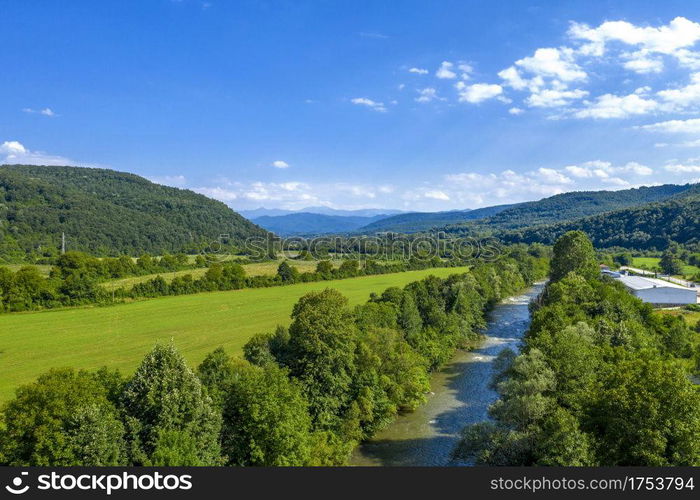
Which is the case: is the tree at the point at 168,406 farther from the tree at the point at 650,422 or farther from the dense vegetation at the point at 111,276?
the dense vegetation at the point at 111,276

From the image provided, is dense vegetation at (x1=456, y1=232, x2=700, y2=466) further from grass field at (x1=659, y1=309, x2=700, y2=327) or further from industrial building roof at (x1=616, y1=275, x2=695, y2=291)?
industrial building roof at (x1=616, y1=275, x2=695, y2=291)

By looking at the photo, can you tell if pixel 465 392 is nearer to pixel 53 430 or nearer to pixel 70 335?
pixel 53 430

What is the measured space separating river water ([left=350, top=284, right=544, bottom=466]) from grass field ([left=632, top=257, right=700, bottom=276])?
9262 cm

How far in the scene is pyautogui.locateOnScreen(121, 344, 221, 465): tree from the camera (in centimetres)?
1994

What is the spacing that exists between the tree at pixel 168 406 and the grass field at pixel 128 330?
19647 mm

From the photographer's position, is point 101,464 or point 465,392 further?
point 465,392

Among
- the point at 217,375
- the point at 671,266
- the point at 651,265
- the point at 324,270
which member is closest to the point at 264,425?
the point at 217,375

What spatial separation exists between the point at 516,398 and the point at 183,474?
1867 centimetres

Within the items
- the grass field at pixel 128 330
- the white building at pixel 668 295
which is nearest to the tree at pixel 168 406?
the grass field at pixel 128 330

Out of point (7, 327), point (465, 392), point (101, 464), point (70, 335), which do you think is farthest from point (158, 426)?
point (7, 327)

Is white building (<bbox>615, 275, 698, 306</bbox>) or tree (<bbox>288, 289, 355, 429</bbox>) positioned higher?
tree (<bbox>288, 289, 355, 429</bbox>)

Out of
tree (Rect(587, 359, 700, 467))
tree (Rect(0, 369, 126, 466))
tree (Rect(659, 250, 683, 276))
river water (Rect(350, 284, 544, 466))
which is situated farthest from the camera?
tree (Rect(659, 250, 683, 276))

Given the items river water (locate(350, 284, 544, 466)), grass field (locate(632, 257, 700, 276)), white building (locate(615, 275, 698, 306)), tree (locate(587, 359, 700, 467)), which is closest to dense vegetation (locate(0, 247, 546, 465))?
river water (locate(350, 284, 544, 466))

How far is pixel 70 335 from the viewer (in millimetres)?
52062
